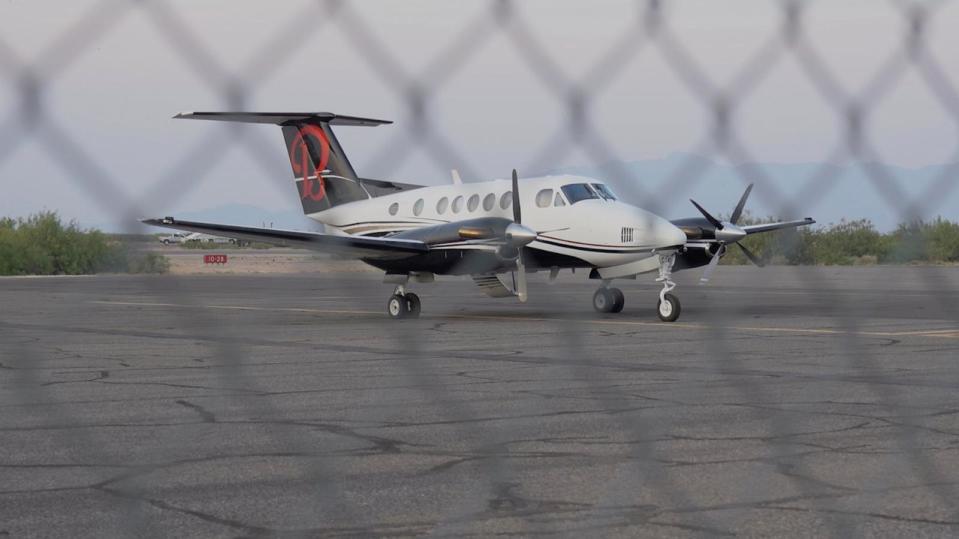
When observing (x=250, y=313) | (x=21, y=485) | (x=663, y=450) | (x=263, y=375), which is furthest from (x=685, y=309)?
(x=21, y=485)

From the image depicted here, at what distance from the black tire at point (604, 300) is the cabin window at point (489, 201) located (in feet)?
7.76

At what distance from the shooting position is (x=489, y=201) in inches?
808

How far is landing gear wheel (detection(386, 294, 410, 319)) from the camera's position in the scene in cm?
2102

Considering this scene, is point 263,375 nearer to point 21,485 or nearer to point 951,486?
point 21,485

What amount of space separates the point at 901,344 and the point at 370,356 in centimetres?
614

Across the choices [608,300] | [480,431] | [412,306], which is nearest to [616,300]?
[608,300]

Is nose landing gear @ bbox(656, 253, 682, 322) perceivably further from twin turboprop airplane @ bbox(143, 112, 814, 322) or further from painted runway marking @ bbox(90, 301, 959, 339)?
painted runway marking @ bbox(90, 301, 959, 339)

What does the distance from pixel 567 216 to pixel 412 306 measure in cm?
292

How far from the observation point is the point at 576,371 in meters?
12.2

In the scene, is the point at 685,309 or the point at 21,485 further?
the point at 685,309

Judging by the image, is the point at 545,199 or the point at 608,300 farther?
the point at 608,300

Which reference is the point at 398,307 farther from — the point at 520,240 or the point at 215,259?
the point at 215,259

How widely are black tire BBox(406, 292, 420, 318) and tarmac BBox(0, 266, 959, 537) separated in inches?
127

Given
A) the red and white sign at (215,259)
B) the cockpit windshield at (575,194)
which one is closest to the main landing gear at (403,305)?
the cockpit windshield at (575,194)
